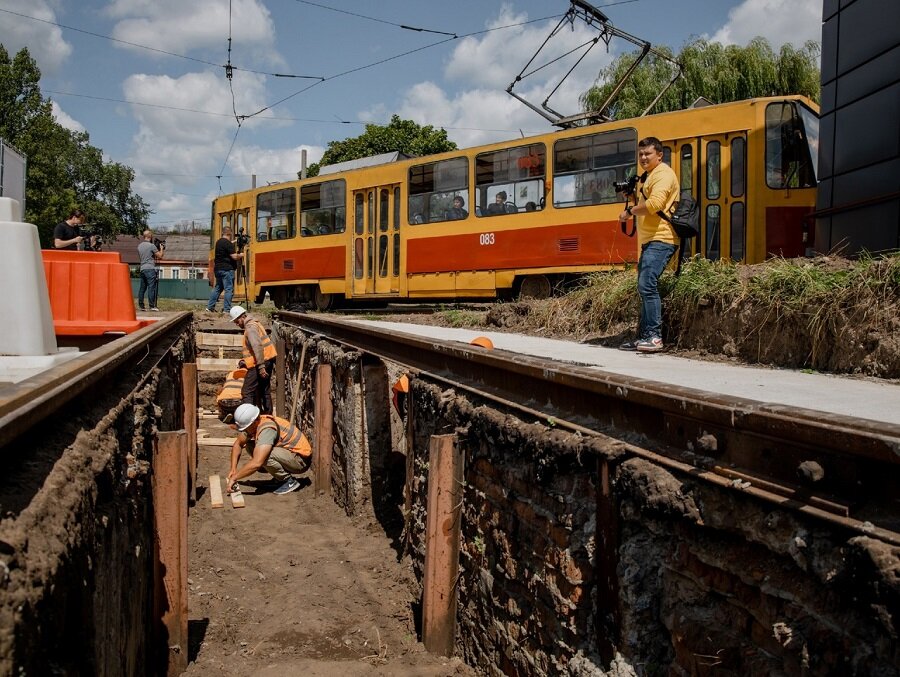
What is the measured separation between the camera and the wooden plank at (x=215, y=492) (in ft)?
30.5

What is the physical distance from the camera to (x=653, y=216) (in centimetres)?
708

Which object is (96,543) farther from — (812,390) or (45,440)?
(812,390)

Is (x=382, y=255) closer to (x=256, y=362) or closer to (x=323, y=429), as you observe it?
(x=256, y=362)

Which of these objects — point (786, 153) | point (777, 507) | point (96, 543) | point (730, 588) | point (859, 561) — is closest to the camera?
point (859, 561)

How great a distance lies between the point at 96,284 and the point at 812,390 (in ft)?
20.2

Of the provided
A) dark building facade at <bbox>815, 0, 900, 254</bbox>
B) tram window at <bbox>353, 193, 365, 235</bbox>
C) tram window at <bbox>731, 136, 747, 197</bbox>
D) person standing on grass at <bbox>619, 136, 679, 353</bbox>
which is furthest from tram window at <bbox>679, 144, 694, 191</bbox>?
tram window at <bbox>353, 193, 365, 235</bbox>

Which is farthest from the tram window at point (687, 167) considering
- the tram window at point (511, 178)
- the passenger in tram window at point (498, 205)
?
the passenger in tram window at point (498, 205)

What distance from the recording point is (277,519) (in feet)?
28.9

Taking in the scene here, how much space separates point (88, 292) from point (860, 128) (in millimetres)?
7941

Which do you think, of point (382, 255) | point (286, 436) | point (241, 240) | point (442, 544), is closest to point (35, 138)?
point (241, 240)

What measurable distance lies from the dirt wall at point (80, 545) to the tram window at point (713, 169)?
30.3ft

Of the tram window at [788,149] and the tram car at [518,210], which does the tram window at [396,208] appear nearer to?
the tram car at [518,210]

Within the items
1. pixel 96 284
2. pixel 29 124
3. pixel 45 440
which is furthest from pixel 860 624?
pixel 29 124

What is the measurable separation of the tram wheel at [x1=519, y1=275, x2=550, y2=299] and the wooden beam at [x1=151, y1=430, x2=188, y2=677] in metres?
9.30
